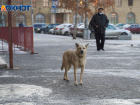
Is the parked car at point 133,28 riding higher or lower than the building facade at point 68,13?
lower

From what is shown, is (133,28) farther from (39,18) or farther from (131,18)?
(39,18)

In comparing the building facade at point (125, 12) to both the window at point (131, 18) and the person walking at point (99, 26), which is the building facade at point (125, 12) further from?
the person walking at point (99, 26)

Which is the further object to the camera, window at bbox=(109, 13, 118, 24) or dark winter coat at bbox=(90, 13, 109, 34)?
window at bbox=(109, 13, 118, 24)

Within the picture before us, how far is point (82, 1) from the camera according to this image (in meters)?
28.2

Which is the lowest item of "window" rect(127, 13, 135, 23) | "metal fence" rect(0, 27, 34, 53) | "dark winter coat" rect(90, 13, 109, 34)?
"metal fence" rect(0, 27, 34, 53)

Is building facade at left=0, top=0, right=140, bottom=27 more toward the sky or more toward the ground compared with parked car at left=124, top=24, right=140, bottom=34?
more toward the sky

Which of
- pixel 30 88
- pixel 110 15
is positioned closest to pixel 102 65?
pixel 30 88

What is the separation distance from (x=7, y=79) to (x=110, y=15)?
64744mm

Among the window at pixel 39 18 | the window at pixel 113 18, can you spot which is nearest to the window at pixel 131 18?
the window at pixel 113 18

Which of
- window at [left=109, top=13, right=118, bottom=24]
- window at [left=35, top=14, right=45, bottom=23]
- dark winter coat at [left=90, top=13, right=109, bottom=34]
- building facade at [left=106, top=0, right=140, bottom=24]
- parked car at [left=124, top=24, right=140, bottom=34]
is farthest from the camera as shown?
window at [left=109, top=13, right=118, bottom=24]

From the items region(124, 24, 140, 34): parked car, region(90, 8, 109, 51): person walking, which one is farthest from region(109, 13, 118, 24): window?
region(90, 8, 109, 51): person walking

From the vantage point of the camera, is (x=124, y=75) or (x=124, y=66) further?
(x=124, y=66)

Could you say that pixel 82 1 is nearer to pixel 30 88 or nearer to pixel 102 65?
pixel 102 65

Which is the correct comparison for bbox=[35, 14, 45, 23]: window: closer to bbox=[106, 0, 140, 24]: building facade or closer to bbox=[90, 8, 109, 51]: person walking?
bbox=[106, 0, 140, 24]: building facade
